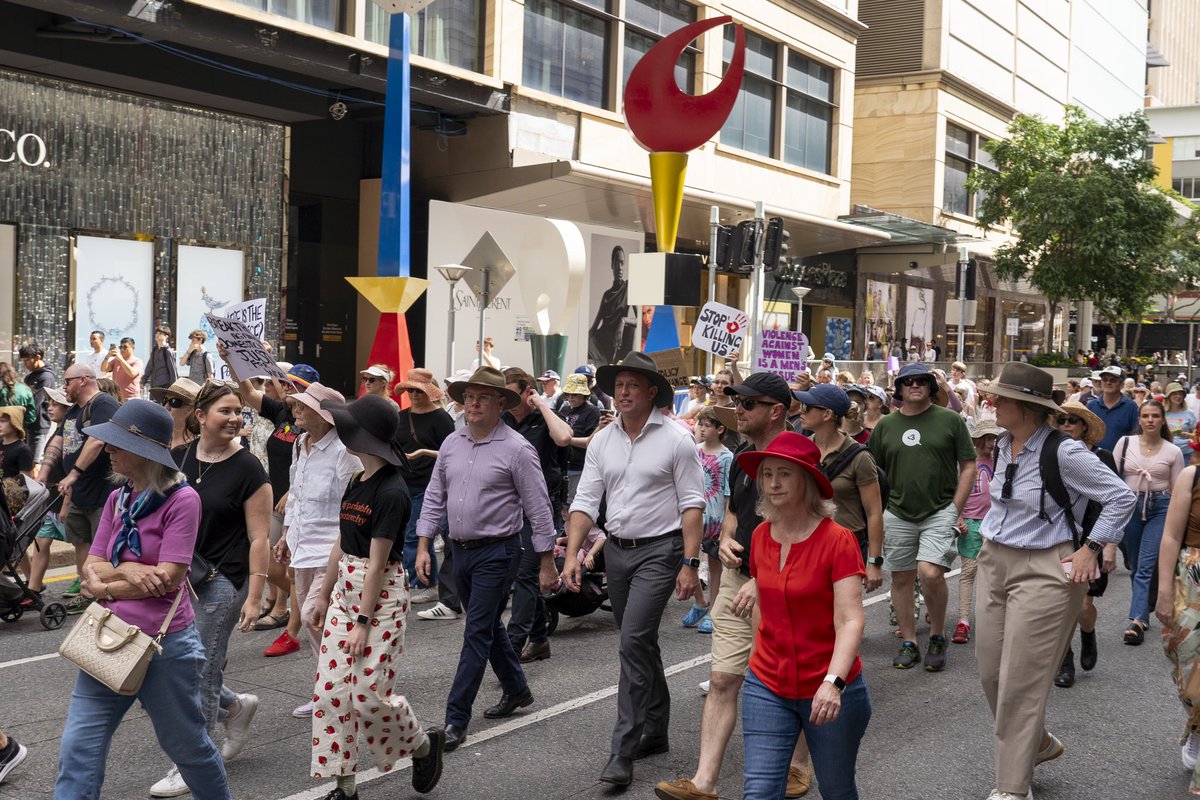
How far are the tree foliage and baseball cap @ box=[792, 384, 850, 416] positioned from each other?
34242 millimetres

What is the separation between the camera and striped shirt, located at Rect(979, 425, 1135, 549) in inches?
211

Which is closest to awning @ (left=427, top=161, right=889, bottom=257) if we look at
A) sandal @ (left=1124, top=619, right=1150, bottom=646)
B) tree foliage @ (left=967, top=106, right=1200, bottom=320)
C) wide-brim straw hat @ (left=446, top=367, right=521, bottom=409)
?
tree foliage @ (left=967, top=106, right=1200, bottom=320)

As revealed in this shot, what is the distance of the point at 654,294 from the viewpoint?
14938 millimetres

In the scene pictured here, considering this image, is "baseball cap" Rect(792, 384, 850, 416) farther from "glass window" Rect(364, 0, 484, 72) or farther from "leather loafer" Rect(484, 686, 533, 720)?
"glass window" Rect(364, 0, 484, 72)

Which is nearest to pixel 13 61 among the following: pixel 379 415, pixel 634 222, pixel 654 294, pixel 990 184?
pixel 654 294

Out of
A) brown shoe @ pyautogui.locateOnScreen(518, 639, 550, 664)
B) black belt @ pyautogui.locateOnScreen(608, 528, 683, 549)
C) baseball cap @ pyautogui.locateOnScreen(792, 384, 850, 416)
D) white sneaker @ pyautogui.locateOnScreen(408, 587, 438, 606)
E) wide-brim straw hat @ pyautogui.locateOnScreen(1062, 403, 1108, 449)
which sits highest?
baseball cap @ pyautogui.locateOnScreen(792, 384, 850, 416)

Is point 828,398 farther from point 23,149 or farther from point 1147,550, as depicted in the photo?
point 23,149

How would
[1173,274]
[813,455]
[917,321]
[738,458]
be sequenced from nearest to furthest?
[813,455] → [738,458] → [1173,274] → [917,321]

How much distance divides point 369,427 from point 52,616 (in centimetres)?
477

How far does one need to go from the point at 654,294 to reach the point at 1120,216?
2782cm

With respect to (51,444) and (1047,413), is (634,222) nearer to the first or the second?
(51,444)

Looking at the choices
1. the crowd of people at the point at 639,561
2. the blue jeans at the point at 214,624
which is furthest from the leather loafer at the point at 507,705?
the blue jeans at the point at 214,624

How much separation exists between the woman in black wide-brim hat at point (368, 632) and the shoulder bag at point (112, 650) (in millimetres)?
1050

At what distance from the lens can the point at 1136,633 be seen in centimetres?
903
